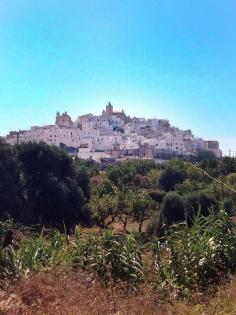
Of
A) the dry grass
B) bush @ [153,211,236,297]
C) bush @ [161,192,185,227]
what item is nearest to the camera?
the dry grass

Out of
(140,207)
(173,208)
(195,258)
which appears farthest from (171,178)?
(195,258)

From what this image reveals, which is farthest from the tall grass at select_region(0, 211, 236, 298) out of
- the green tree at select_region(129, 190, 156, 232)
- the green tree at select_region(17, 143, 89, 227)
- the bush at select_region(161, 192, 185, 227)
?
the green tree at select_region(129, 190, 156, 232)

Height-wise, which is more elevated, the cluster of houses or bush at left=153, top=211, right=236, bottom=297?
the cluster of houses

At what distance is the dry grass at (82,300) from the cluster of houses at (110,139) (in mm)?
Answer: 75150

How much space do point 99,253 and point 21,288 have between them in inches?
66.9

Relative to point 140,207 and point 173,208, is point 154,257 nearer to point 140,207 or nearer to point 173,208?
point 173,208

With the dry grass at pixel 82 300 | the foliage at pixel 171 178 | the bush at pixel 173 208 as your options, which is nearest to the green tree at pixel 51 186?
the bush at pixel 173 208

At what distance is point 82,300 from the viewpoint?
4.11 metres

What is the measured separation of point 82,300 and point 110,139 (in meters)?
96.9

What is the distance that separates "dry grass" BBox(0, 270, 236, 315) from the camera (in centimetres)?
385

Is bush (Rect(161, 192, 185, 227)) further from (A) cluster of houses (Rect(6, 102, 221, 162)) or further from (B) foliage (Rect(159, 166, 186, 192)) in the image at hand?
(A) cluster of houses (Rect(6, 102, 221, 162))

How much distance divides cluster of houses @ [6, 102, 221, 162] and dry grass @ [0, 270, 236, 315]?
7515 centimetres

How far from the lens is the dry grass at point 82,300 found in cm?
385

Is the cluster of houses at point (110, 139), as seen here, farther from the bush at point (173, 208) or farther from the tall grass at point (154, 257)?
the tall grass at point (154, 257)
